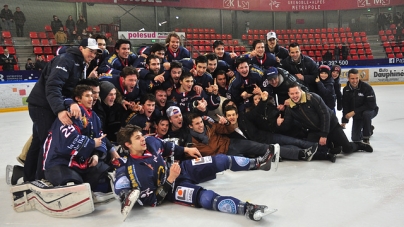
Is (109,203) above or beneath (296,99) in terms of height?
beneath

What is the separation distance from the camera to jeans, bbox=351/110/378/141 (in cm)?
526

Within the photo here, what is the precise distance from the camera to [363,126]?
5.34m

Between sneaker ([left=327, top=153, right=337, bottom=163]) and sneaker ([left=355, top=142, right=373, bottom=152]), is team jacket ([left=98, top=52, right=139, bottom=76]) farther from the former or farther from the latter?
sneaker ([left=355, top=142, right=373, bottom=152])

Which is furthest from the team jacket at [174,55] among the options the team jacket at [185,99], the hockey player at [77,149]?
the hockey player at [77,149]

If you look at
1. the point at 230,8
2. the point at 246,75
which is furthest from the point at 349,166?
the point at 230,8

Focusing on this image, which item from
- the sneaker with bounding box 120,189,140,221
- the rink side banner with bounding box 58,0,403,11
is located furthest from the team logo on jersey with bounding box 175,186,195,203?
the rink side banner with bounding box 58,0,403,11

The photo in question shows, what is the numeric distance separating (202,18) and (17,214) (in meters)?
17.4

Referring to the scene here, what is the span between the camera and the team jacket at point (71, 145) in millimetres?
3279

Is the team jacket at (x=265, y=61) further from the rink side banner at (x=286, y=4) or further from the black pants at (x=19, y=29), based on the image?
the rink side banner at (x=286, y=4)

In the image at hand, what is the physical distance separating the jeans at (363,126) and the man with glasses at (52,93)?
3699 millimetres

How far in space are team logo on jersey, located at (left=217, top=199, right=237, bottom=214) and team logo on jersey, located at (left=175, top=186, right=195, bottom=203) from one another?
28 cm

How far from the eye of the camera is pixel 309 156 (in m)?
4.46

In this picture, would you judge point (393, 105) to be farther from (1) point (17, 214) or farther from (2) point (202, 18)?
(2) point (202, 18)

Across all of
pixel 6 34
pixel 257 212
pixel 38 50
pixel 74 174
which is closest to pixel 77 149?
pixel 74 174
